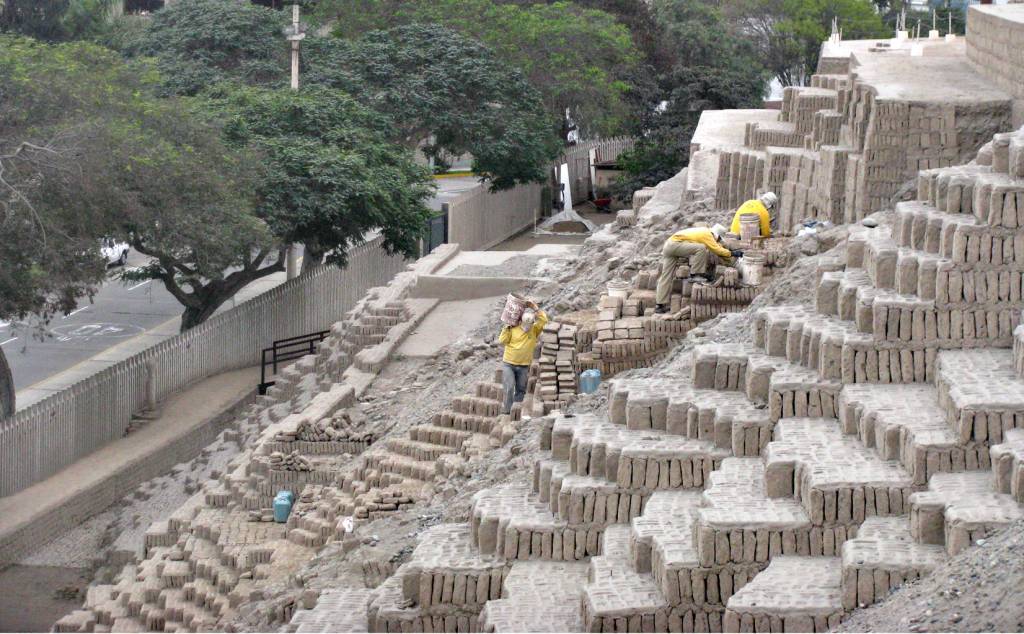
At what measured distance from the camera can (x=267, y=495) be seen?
60.3 ft

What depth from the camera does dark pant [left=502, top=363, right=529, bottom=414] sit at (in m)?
17.2

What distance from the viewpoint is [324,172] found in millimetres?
29109

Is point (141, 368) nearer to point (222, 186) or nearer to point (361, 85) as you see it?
point (222, 186)

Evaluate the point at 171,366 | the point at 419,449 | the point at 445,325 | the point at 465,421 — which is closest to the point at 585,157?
the point at 171,366

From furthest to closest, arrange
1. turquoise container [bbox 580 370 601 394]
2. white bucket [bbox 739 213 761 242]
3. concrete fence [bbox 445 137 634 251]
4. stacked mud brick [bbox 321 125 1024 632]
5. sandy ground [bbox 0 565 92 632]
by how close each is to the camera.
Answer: concrete fence [bbox 445 137 634 251] < white bucket [bbox 739 213 761 242] < sandy ground [bbox 0 565 92 632] < turquoise container [bbox 580 370 601 394] < stacked mud brick [bbox 321 125 1024 632]

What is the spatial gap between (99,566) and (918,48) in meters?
11.0

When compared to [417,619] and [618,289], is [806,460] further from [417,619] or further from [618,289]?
[618,289]

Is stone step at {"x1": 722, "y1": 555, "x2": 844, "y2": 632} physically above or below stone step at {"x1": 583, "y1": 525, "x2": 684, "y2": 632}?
above

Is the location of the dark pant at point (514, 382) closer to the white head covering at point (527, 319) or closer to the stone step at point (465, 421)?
the stone step at point (465, 421)

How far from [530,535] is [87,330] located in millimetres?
21253

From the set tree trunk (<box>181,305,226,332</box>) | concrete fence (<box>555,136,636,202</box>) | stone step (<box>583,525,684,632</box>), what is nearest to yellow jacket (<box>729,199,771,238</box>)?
stone step (<box>583,525,684,632</box>)

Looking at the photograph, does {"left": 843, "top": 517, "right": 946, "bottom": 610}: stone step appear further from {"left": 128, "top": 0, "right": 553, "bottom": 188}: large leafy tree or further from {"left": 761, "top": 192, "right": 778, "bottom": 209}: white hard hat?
{"left": 128, "top": 0, "right": 553, "bottom": 188}: large leafy tree

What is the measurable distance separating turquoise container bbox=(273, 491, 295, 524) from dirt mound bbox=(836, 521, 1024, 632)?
875 centimetres

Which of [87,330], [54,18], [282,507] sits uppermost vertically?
[54,18]
